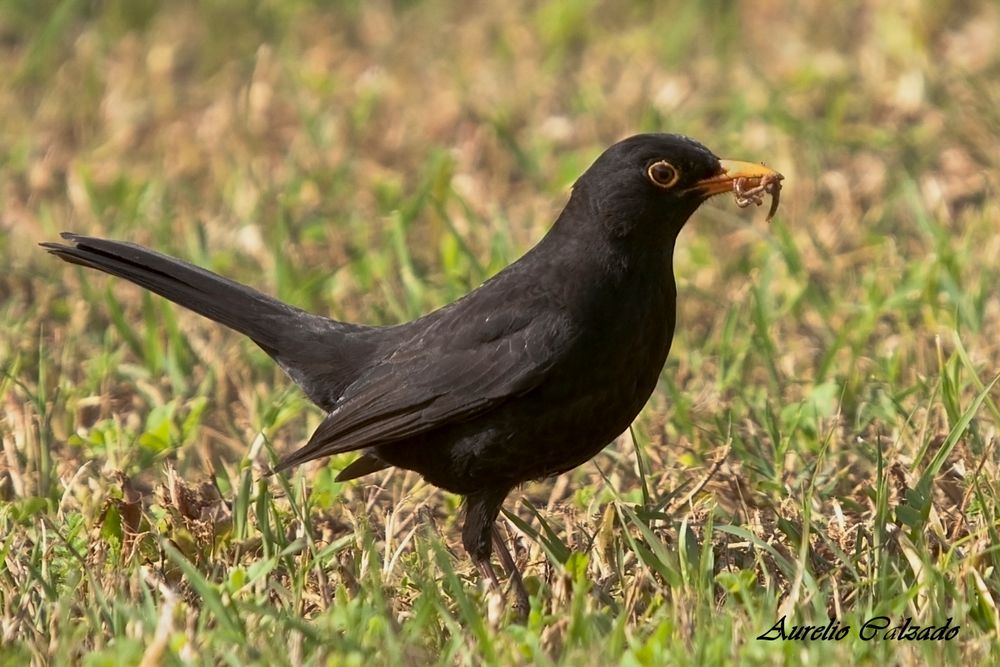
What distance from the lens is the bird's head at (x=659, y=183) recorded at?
5.14 meters

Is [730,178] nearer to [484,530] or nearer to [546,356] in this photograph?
[546,356]

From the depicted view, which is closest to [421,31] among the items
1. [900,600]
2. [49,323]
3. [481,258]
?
[481,258]

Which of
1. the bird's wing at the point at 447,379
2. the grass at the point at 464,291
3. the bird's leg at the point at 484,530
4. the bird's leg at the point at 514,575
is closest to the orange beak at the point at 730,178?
the bird's wing at the point at 447,379

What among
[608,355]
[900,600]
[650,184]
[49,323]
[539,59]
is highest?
[539,59]

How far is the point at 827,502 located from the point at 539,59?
5209mm

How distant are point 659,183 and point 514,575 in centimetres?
127

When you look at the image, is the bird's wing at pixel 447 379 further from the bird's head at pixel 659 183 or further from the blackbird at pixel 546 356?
the bird's head at pixel 659 183

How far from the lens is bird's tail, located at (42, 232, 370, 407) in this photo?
5.64 metres

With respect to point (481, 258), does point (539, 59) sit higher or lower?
higher

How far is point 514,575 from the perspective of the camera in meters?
4.91

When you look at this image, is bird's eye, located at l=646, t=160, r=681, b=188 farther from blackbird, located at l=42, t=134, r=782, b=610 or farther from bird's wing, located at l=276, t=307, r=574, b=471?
bird's wing, located at l=276, t=307, r=574, b=471

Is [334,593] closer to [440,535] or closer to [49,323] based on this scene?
[440,535]

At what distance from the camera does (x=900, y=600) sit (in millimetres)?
4473

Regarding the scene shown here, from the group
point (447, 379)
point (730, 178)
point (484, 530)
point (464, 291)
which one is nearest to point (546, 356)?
point (447, 379)
